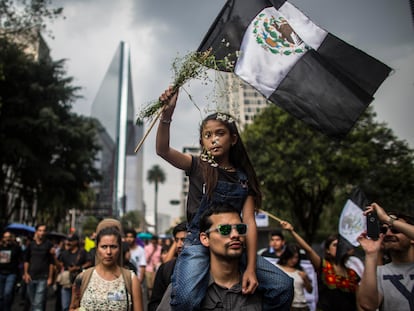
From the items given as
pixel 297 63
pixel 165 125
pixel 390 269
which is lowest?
pixel 390 269

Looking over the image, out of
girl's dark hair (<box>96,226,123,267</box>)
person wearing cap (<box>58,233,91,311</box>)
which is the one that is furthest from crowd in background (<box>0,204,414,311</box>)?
girl's dark hair (<box>96,226,123,267</box>)

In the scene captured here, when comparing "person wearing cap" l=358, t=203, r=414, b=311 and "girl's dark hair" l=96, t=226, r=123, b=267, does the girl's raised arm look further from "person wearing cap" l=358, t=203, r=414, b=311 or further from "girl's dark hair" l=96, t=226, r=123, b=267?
"person wearing cap" l=358, t=203, r=414, b=311

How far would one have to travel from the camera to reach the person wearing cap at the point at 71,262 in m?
8.17

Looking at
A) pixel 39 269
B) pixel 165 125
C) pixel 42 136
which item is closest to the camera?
pixel 165 125

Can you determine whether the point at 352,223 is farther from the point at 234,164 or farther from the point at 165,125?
the point at 165,125

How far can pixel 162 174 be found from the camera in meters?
89.6

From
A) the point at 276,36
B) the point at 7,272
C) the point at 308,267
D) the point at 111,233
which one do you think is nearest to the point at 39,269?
the point at 7,272

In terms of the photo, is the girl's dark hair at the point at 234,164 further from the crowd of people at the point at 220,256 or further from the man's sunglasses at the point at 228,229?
the man's sunglasses at the point at 228,229

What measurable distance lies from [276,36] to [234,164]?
203 centimetres

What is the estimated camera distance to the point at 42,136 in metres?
21.2

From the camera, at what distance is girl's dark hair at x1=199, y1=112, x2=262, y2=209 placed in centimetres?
272

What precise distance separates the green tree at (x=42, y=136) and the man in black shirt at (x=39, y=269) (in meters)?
12.8

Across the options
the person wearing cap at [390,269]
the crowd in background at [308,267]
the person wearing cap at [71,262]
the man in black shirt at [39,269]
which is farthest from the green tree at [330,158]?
the person wearing cap at [390,269]

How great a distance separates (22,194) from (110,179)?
11194mm
